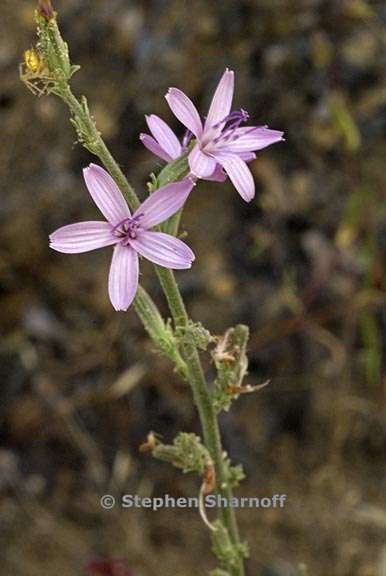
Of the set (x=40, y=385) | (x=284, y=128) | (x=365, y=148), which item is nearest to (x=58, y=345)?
(x=40, y=385)

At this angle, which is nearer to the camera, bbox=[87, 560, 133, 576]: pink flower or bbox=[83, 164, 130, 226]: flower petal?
bbox=[83, 164, 130, 226]: flower petal

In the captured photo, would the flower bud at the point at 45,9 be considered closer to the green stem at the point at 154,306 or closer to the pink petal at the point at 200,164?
the green stem at the point at 154,306

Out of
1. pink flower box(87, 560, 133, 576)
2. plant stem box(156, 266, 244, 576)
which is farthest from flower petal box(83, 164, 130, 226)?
pink flower box(87, 560, 133, 576)

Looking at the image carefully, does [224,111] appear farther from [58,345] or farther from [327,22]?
[327,22]

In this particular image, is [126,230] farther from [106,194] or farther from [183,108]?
[183,108]

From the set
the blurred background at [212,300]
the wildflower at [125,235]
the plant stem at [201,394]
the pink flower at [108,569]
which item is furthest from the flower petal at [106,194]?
Answer: the blurred background at [212,300]
